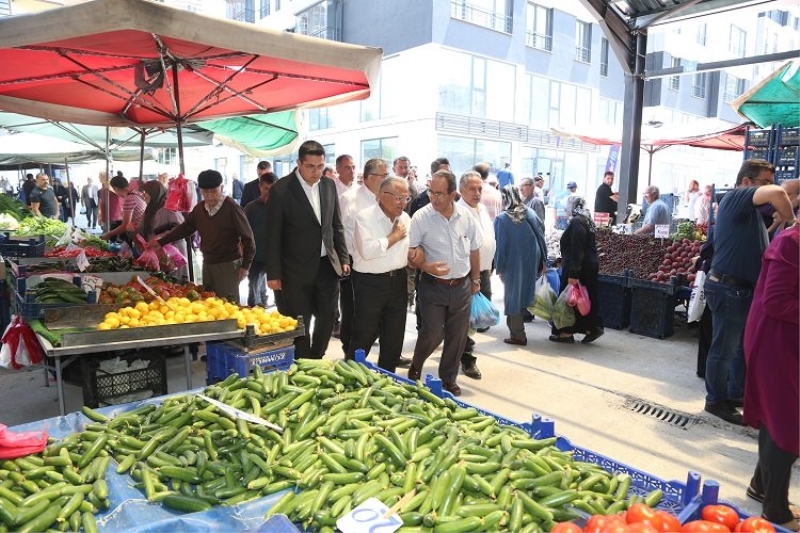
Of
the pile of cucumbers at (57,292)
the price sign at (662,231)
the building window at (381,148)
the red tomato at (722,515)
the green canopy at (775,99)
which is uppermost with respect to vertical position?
the building window at (381,148)

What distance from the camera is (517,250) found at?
6.82 meters

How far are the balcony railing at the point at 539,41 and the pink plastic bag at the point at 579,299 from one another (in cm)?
2270

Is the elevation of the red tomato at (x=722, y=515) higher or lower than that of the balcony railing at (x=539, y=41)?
lower

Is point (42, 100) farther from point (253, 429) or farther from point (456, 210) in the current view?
point (253, 429)

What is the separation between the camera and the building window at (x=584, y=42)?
29516mm

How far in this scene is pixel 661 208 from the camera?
871 centimetres

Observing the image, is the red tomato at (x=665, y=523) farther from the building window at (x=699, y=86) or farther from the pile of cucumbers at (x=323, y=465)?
the building window at (x=699, y=86)

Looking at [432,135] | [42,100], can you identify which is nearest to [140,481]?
[42,100]

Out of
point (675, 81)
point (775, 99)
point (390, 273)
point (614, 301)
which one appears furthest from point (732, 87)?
point (390, 273)

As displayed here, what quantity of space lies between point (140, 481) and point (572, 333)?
19.0ft

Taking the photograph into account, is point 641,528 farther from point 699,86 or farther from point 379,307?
point 699,86

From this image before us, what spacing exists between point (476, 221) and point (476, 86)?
68.7 feet

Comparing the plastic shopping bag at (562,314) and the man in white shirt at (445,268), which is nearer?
the man in white shirt at (445,268)

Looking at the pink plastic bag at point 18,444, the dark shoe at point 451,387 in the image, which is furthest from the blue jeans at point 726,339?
the pink plastic bag at point 18,444
